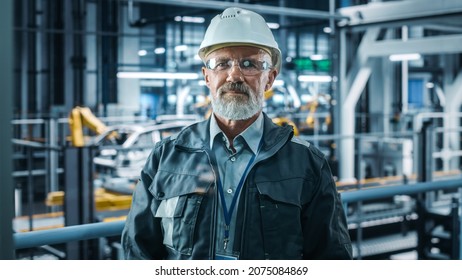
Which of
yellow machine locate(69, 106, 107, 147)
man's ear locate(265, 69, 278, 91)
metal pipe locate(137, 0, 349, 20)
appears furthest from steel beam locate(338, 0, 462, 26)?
man's ear locate(265, 69, 278, 91)

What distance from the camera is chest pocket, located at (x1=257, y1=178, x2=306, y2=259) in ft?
5.38

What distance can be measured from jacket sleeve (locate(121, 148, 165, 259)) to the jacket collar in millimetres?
95

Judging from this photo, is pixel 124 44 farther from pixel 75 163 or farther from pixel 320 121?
pixel 75 163

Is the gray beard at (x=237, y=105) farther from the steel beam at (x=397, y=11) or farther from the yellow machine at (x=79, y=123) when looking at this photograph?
the yellow machine at (x=79, y=123)

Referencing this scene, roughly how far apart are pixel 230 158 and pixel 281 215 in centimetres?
20

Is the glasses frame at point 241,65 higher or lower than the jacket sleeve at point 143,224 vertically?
higher

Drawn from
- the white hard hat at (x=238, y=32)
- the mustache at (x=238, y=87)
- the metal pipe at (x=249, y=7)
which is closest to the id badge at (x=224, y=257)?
the mustache at (x=238, y=87)

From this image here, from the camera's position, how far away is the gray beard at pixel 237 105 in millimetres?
1644

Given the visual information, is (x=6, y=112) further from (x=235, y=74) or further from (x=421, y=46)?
(x=421, y=46)

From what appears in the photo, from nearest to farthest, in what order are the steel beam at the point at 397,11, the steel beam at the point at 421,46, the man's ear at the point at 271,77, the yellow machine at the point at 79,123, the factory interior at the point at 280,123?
the man's ear at the point at 271,77 → the factory interior at the point at 280,123 → the steel beam at the point at 397,11 → the steel beam at the point at 421,46 → the yellow machine at the point at 79,123

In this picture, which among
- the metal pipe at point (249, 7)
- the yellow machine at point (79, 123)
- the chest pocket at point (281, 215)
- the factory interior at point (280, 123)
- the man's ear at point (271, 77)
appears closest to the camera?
the chest pocket at point (281, 215)

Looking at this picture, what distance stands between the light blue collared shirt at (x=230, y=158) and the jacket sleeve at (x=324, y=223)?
7.6 inches

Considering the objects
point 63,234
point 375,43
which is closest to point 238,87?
point 63,234
